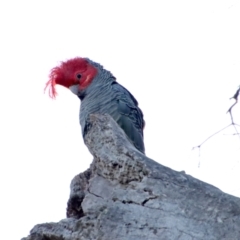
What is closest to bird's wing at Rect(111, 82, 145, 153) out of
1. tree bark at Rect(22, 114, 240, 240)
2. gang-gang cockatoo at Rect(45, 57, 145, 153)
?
gang-gang cockatoo at Rect(45, 57, 145, 153)

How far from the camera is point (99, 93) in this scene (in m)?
7.38

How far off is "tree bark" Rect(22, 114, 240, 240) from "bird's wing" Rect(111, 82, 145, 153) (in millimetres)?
2557

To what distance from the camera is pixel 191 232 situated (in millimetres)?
3533

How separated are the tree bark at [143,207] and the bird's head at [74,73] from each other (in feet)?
12.2

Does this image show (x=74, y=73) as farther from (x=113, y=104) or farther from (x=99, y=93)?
(x=113, y=104)

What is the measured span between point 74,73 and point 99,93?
59 cm

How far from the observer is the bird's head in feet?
25.5

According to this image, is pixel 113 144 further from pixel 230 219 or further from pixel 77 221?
pixel 230 219

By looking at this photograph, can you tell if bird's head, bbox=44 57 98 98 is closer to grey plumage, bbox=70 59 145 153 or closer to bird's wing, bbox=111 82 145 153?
grey plumage, bbox=70 59 145 153

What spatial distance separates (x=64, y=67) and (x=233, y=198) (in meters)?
4.54

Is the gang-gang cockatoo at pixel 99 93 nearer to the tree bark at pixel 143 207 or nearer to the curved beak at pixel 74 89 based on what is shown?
the curved beak at pixel 74 89

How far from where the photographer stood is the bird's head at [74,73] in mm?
7777

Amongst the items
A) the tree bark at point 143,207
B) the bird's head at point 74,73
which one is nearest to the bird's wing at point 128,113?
the bird's head at point 74,73

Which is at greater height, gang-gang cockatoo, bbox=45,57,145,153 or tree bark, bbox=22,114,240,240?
gang-gang cockatoo, bbox=45,57,145,153
